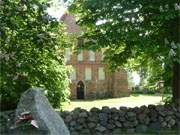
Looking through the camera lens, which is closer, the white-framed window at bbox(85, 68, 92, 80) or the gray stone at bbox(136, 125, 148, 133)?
the gray stone at bbox(136, 125, 148, 133)

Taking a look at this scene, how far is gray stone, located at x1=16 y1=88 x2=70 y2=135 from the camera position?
359 inches

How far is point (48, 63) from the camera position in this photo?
1861cm

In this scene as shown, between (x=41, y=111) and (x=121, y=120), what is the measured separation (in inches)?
296

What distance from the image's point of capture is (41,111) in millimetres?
9219

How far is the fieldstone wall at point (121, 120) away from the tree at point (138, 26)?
98 cm

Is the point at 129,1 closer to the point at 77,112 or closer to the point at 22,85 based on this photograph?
the point at 77,112

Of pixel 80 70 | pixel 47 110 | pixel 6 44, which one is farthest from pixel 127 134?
pixel 80 70

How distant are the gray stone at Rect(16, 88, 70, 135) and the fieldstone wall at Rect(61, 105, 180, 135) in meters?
6.46

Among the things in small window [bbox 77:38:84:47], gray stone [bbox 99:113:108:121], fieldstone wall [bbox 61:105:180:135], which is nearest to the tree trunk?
fieldstone wall [bbox 61:105:180:135]

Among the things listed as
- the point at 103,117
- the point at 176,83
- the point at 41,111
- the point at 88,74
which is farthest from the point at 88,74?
the point at 41,111

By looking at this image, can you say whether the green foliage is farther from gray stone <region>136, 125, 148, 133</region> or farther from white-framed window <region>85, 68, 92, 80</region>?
white-framed window <region>85, 68, 92, 80</region>

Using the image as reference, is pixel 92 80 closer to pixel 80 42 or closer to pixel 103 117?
pixel 80 42

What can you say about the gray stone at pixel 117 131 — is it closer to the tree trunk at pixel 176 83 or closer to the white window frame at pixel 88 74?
the tree trunk at pixel 176 83

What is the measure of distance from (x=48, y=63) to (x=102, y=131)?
12.9 feet
